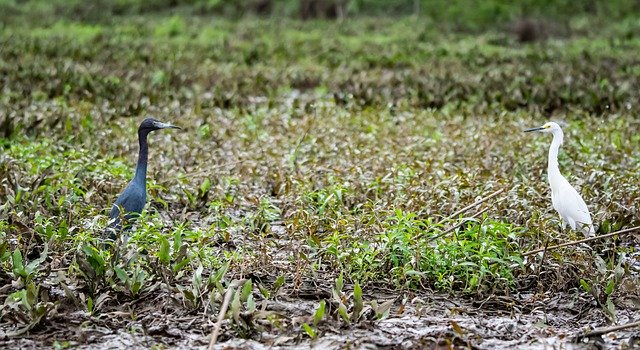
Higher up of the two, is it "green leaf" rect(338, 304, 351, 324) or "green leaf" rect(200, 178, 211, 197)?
"green leaf" rect(200, 178, 211, 197)

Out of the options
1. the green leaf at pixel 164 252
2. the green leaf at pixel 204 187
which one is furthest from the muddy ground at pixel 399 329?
the green leaf at pixel 204 187

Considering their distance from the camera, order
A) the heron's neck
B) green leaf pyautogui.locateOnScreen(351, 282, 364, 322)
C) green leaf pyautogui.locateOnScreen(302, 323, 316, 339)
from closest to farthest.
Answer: green leaf pyautogui.locateOnScreen(302, 323, 316, 339)
green leaf pyautogui.locateOnScreen(351, 282, 364, 322)
the heron's neck

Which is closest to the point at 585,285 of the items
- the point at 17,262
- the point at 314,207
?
the point at 314,207


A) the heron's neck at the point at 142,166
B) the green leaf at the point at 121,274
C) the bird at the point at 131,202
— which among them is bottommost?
the green leaf at the point at 121,274

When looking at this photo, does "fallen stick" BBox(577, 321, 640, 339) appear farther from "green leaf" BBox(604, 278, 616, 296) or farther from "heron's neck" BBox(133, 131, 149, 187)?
"heron's neck" BBox(133, 131, 149, 187)

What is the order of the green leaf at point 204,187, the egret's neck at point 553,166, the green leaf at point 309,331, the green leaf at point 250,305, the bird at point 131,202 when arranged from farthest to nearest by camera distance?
the green leaf at point 204,187 < the egret's neck at point 553,166 < the bird at point 131,202 < the green leaf at point 250,305 < the green leaf at point 309,331

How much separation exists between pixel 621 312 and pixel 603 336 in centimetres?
43

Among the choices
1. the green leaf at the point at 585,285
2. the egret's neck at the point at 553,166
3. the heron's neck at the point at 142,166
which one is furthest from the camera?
the egret's neck at the point at 553,166

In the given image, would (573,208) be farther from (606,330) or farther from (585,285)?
(606,330)

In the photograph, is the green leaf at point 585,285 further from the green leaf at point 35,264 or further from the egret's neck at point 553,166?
the green leaf at point 35,264

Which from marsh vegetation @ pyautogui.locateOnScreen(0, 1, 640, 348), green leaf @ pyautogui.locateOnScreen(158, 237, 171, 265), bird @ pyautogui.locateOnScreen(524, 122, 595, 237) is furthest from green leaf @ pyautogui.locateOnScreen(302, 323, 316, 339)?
bird @ pyautogui.locateOnScreen(524, 122, 595, 237)

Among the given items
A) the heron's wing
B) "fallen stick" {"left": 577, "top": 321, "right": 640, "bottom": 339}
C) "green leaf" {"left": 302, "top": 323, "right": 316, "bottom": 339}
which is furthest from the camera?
the heron's wing

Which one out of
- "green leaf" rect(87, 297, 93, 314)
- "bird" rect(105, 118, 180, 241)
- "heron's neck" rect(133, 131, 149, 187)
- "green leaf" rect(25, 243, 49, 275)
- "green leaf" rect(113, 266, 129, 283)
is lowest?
"green leaf" rect(87, 297, 93, 314)

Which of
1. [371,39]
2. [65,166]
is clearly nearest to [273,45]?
[371,39]
